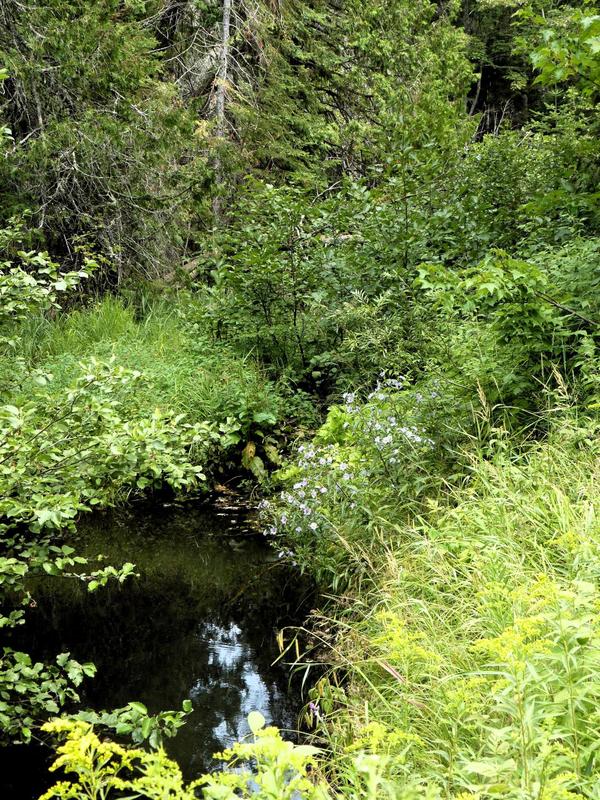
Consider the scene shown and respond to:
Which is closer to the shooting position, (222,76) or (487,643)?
(487,643)

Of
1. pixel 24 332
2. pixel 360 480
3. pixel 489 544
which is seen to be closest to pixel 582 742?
pixel 489 544

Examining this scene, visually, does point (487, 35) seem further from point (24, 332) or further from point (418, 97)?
point (24, 332)

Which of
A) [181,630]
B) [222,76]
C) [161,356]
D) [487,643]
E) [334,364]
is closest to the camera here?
[487,643]

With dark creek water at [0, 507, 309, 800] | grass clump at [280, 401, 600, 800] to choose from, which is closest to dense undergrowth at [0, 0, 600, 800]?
grass clump at [280, 401, 600, 800]

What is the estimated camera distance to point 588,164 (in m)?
5.74

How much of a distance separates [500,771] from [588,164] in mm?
5391

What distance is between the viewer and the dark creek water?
3337mm

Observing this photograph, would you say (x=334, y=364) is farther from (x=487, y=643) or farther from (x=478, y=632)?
(x=487, y=643)

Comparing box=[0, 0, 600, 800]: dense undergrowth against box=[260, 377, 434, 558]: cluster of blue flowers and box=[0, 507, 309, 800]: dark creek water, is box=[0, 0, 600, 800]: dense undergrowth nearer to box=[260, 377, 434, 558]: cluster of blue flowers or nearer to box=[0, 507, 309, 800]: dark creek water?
box=[260, 377, 434, 558]: cluster of blue flowers

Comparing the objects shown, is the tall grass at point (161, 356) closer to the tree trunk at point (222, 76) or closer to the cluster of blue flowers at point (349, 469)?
the cluster of blue flowers at point (349, 469)

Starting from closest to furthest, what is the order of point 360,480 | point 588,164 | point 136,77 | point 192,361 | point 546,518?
point 546,518
point 360,480
point 588,164
point 192,361
point 136,77

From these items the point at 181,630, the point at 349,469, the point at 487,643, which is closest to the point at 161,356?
the point at 349,469

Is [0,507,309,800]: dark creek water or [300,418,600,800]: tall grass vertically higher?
[300,418,600,800]: tall grass

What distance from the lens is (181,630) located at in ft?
13.8
